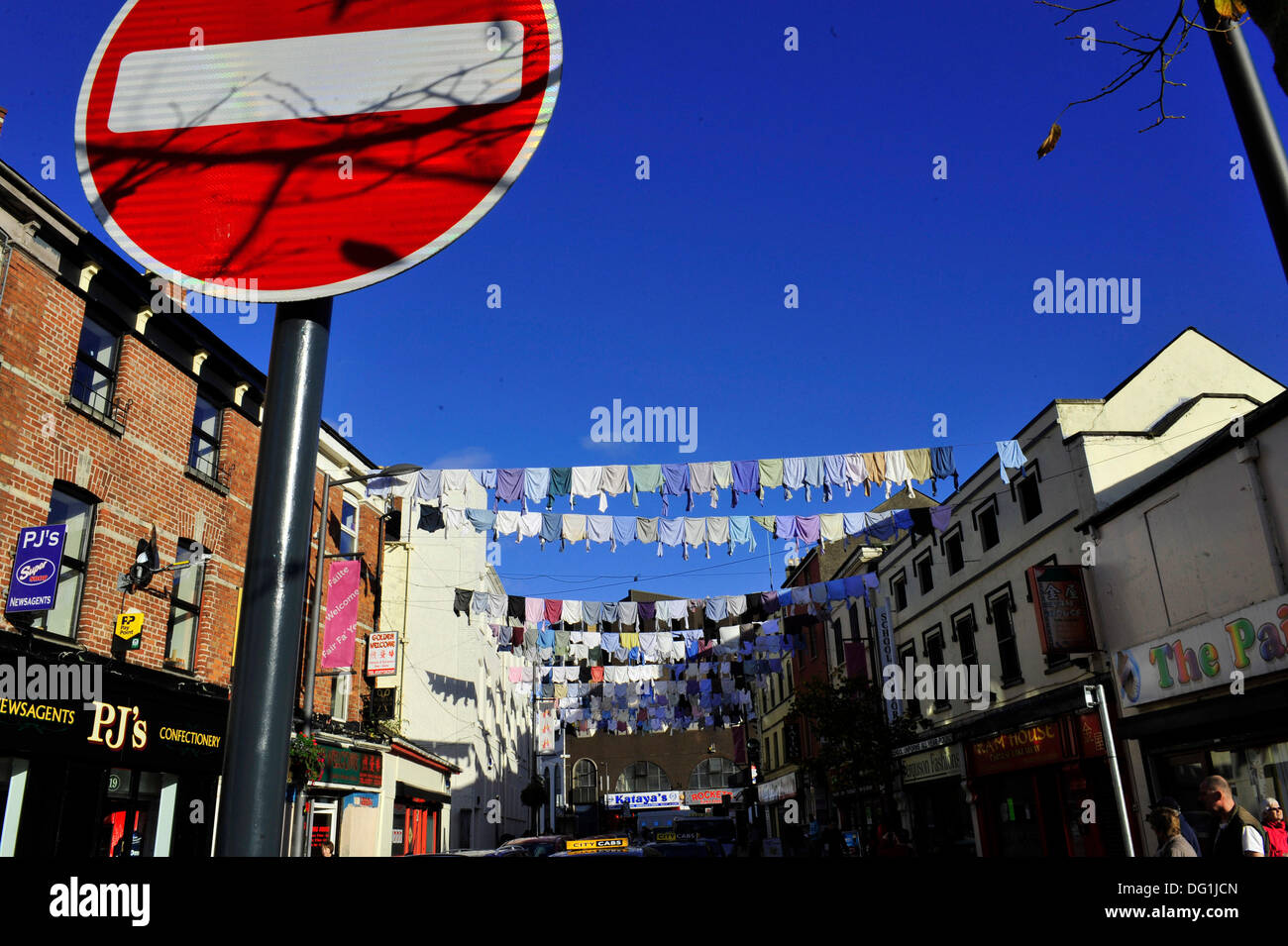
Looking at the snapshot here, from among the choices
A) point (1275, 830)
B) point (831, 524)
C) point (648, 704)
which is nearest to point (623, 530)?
point (831, 524)

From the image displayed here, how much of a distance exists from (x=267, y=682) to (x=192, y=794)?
18270 mm

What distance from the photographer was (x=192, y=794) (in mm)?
16812

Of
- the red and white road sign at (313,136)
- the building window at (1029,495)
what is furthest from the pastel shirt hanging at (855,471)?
the red and white road sign at (313,136)

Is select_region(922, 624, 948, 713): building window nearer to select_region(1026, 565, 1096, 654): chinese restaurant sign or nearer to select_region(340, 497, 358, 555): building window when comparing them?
select_region(1026, 565, 1096, 654): chinese restaurant sign

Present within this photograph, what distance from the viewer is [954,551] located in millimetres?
26688

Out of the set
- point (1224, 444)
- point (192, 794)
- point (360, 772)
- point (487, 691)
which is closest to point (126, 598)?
point (192, 794)

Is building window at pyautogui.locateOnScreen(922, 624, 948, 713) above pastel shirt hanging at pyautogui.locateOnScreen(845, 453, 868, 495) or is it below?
below

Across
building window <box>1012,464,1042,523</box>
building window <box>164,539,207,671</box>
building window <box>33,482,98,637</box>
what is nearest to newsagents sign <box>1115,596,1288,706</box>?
building window <box>1012,464,1042,523</box>

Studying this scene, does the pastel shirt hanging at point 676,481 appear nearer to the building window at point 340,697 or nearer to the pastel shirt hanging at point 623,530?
the pastel shirt hanging at point 623,530

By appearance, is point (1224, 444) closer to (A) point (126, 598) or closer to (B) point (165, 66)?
(B) point (165, 66)

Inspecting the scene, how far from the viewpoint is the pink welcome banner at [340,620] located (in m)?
21.3

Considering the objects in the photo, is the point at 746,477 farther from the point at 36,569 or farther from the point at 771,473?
the point at 36,569

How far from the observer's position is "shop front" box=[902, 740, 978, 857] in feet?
84.0

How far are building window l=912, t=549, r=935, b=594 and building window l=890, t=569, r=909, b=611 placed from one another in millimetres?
1188
